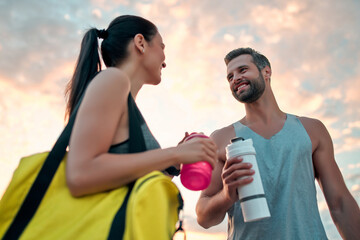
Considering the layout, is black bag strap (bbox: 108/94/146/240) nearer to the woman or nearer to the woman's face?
the woman

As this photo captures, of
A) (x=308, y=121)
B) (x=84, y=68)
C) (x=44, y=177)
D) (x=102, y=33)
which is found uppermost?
(x=102, y=33)

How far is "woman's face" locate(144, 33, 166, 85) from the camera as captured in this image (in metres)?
2.07

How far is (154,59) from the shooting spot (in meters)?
2.11

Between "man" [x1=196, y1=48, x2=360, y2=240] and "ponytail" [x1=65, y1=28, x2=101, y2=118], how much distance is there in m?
1.28

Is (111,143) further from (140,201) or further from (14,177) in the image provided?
(14,177)

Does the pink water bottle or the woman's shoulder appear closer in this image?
the woman's shoulder

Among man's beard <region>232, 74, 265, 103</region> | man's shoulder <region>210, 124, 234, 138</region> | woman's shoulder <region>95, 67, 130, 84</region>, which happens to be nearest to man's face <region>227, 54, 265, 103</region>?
man's beard <region>232, 74, 265, 103</region>

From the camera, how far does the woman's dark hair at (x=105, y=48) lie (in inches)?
75.7

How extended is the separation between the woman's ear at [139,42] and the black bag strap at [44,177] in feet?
2.14

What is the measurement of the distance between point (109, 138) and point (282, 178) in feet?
6.67

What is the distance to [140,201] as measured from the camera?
4.34 feet

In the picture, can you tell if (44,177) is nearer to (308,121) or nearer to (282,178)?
(282,178)

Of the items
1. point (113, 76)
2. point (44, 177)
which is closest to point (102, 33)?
point (113, 76)

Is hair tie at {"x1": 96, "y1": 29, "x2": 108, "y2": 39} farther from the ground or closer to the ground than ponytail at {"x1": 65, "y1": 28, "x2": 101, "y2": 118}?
farther from the ground
